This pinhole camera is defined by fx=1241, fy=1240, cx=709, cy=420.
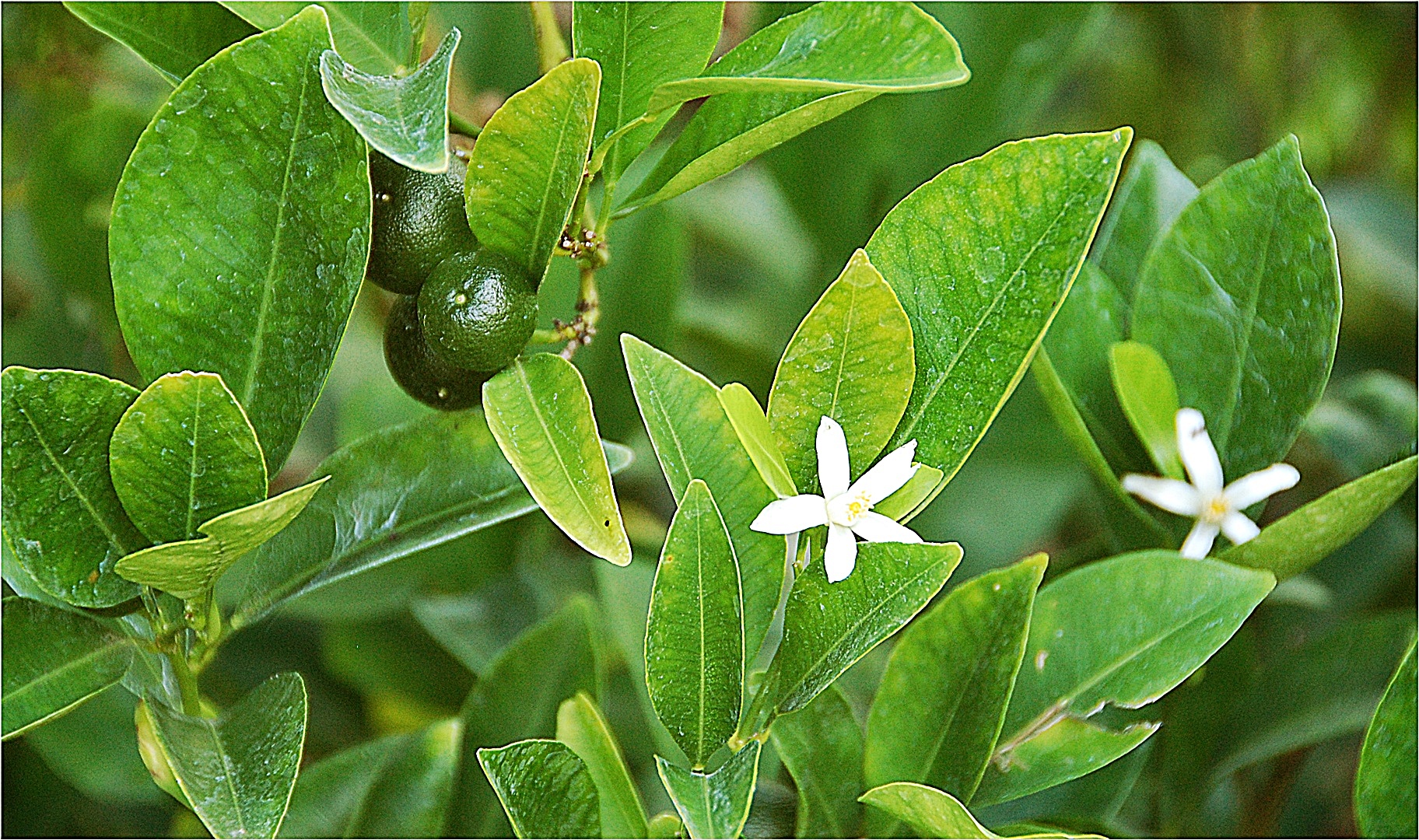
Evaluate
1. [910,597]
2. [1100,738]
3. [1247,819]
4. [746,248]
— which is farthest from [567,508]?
[746,248]

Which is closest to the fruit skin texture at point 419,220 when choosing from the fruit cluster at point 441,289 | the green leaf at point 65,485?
the fruit cluster at point 441,289

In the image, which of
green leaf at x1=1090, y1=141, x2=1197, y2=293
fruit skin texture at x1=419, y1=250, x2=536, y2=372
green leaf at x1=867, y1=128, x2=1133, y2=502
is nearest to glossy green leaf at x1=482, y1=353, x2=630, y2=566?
fruit skin texture at x1=419, y1=250, x2=536, y2=372

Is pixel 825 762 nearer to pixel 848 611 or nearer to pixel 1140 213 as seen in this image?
pixel 848 611

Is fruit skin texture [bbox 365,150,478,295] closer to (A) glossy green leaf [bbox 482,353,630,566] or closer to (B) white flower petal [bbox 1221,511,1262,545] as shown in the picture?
A: (A) glossy green leaf [bbox 482,353,630,566]

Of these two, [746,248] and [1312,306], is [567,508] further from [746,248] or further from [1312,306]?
[746,248]

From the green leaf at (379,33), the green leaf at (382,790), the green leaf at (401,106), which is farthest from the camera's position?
the green leaf at (382,790)

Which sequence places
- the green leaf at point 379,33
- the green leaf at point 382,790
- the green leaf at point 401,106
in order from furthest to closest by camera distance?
the green leaf at point 382,790 < the green leaf at point 379,33 < the green leaf at point 401,106

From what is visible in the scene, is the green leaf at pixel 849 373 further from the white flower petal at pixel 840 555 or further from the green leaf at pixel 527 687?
the green leaf at pixel 527 687
